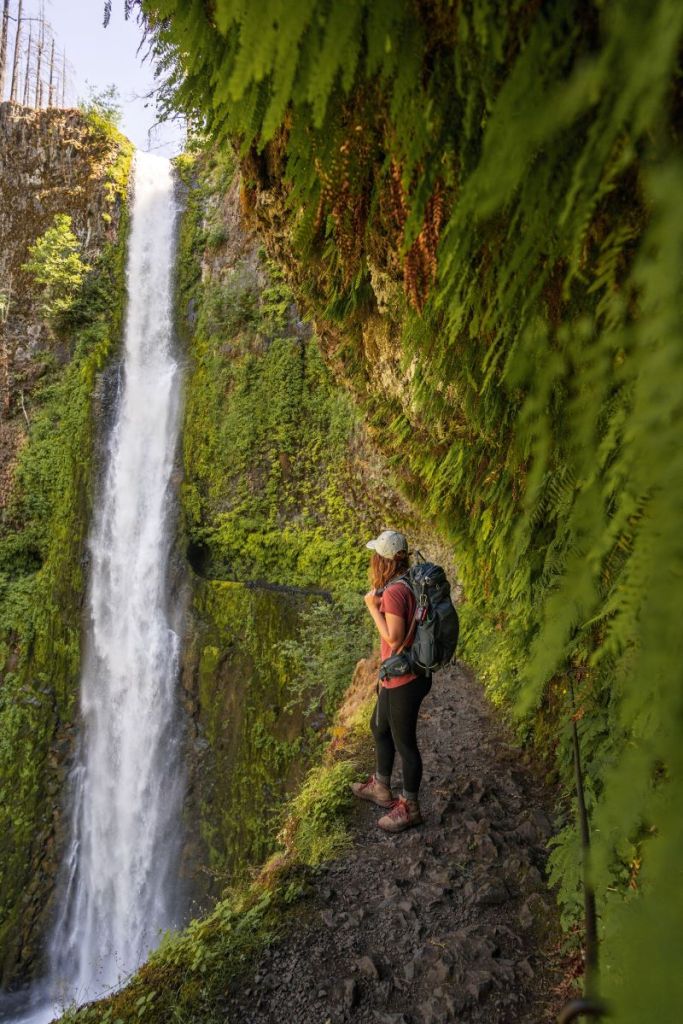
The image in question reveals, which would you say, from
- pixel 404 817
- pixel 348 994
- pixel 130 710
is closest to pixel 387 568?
pixel 404 817

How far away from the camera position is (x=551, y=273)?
4.58ft

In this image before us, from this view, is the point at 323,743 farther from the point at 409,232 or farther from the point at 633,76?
the point at 633,76

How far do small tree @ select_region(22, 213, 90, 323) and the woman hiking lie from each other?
1674 centimetres

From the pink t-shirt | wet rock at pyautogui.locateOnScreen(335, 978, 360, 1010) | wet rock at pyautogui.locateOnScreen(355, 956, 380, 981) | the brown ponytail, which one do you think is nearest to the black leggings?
the pink t-shirt

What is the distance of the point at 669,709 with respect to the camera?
0.83 meters

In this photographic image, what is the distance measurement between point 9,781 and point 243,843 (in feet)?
22.0

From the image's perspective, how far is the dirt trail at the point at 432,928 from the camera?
2.76 meters

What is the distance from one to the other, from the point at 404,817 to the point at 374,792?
0.49 metres

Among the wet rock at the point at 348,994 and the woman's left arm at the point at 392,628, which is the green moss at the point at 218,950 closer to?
the wet rock at the point at 348,994

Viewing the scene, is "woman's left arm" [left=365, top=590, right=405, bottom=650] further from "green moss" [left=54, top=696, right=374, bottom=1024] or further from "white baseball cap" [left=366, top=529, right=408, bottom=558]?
"green moss" [left=54, top=696, right=374, bottom=1024]

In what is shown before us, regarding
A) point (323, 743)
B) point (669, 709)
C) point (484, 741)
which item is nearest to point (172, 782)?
point (323, 743)

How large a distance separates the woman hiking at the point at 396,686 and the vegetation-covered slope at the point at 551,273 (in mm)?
732

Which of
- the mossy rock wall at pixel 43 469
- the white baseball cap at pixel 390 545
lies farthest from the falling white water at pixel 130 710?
the white baseball cap at pixel 390 545

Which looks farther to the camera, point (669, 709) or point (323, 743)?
point (323, 743)
